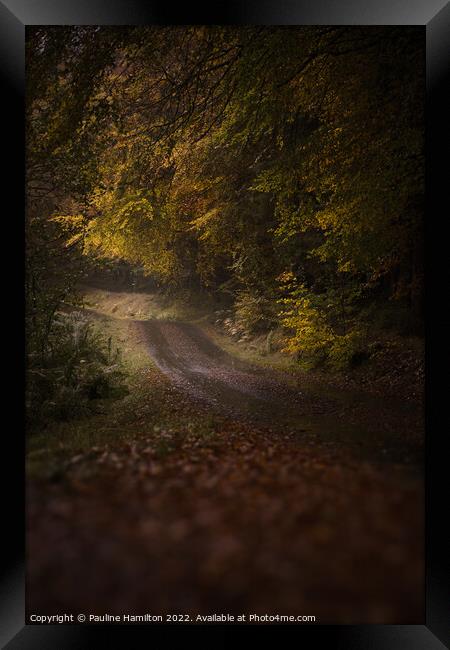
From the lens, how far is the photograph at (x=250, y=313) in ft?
7.02

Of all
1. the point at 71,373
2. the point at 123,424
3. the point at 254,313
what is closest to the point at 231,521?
the point at 123,424

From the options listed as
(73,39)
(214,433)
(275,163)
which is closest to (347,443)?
(214,433)

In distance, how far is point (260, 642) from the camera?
2.45 meters

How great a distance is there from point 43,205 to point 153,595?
3657 mm

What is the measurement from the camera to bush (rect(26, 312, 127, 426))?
3.73 m

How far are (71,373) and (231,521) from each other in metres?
2.87

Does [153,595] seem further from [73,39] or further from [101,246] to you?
[73,39]

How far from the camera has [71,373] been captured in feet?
13.7

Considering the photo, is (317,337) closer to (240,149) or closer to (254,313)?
(254,313)

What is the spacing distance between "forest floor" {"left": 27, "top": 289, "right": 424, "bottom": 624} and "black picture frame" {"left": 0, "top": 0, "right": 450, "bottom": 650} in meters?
0.17

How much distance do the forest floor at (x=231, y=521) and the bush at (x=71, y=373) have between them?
1.17 feet

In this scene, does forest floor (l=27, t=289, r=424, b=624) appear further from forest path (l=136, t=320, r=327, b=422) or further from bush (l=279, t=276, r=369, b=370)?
bush (l=279, t=276, r=369, b=370)

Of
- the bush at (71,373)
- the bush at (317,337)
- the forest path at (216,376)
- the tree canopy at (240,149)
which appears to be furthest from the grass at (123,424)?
the bush at (317,337)
